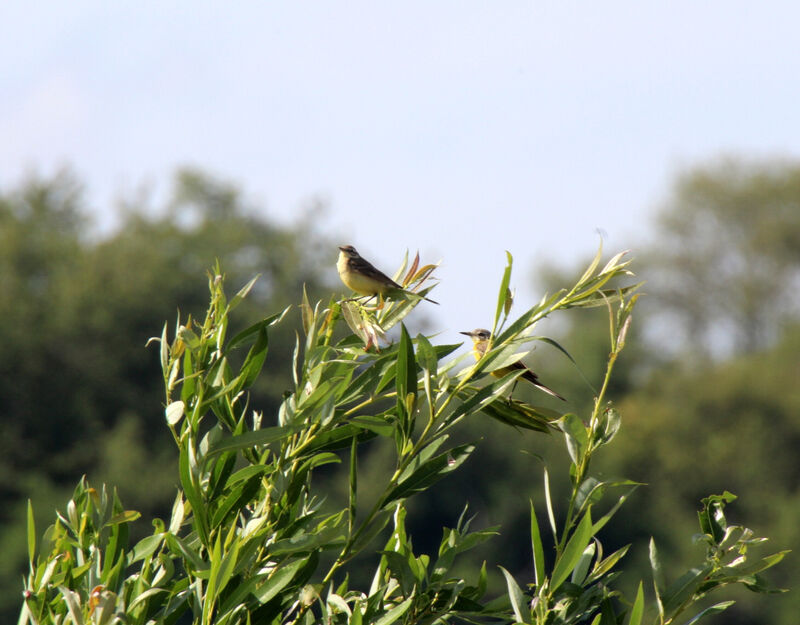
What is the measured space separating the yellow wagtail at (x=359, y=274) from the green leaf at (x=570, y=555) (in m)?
1.14

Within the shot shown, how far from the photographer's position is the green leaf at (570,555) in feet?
9.62

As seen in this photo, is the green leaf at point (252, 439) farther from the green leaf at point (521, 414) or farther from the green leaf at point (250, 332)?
the green leaf at point (521, 414)

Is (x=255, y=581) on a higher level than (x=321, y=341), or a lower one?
lower

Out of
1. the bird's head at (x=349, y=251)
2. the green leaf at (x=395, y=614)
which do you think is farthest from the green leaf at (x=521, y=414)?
the bird's head at (x=349, y=251)

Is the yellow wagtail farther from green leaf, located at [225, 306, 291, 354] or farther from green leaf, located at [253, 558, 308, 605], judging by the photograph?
green leaf, located at [253, 558, 308, 605]

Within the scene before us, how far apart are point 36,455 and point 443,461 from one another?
124 feet

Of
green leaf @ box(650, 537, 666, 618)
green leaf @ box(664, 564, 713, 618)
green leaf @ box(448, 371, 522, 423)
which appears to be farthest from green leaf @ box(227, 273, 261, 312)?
green leaf @ box(664, 564, 713, 618)

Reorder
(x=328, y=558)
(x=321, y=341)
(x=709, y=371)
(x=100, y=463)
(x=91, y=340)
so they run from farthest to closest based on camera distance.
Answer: (x=709, y=371)
(x=91, y=340)
(x=100, y=463)
(x=328, y=558)
(x=321, y=341)

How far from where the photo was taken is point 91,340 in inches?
1677

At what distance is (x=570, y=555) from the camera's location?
2.95 meters

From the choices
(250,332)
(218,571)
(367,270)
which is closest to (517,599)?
(218,571)

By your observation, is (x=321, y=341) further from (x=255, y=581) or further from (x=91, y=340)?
(x=91, y=340)

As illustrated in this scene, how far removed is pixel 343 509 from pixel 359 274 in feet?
5.65

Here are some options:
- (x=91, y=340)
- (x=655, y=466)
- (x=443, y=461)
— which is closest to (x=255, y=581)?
(x=443, y=461)
